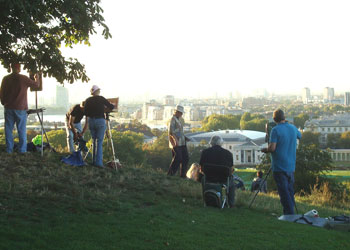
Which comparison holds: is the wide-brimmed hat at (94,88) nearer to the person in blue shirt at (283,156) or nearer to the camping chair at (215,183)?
the camping chair at (215,183)

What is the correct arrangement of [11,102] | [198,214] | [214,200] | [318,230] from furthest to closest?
[11,102] → [214,200] → [198,214] → [318,230]

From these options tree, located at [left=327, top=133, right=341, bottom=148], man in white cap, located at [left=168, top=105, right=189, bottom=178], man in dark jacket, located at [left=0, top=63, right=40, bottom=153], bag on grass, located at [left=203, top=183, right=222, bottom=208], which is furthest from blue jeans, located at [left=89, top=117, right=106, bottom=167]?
tree, located at [left=327, top=133, right=341, bottom=148]

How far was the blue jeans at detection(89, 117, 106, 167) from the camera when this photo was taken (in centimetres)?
942

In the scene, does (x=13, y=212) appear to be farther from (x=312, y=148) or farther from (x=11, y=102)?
(x=312, y=148)

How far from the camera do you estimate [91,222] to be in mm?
5668

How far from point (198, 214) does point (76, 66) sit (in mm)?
3232

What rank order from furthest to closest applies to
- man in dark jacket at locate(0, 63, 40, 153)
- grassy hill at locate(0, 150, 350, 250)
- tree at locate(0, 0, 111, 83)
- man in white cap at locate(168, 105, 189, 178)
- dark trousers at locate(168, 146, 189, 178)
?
dark trousers at locate(168, 146, 189, 178)
man in white cap at locate(168, 105, 189, 178)
man in dark jacket at locate(0, 63, 40, 153)
tree at locate(0, 0, 111, 83)
grassy hill at locate(0, 150, 350, 250)

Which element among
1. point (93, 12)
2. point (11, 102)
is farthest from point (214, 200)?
point (11, 102)

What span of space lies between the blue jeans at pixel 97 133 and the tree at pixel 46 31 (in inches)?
49.1

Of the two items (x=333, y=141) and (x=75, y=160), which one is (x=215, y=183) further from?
(x=333, y=141)

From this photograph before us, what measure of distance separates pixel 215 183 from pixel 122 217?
2012 mm

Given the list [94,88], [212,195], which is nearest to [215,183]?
[212,195]

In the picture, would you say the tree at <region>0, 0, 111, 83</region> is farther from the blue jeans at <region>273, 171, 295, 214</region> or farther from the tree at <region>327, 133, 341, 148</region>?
the tree at <region>327, 133, 341, 148</region>

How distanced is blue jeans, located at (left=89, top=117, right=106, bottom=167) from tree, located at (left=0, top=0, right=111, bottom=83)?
49.1 inches
